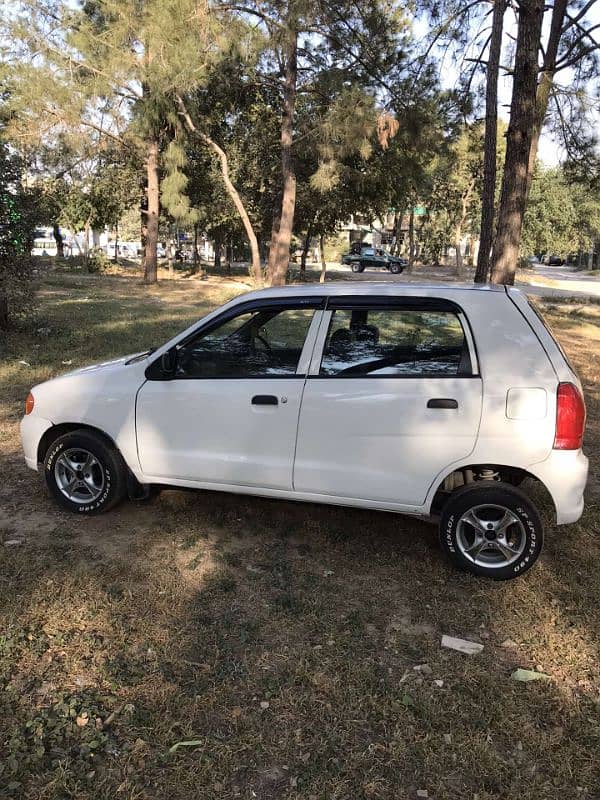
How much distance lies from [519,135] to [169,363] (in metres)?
6.85

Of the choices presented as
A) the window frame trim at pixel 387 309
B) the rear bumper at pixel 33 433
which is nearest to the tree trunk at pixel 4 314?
the rear bumper at pixel 33 433

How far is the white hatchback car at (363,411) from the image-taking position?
3322mm

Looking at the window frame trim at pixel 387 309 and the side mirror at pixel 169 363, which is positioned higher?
the window frame trim at pixel 387 309

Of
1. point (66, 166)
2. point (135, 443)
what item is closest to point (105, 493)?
point (135, 443)

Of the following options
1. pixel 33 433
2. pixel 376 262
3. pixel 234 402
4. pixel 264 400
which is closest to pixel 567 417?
pixel 264 400

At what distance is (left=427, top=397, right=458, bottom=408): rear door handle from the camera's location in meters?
3.34

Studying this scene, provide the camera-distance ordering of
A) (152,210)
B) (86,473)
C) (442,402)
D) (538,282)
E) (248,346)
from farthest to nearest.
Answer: (538,282) → (152,210) → (86,473) → (248,346) → (442,402)

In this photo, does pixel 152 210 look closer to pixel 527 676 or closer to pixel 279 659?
pixel 279 659

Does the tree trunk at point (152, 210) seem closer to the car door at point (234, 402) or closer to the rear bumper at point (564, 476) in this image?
the car door at point (234, 402)

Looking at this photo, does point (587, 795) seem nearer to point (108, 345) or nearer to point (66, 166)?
point (108, 345)

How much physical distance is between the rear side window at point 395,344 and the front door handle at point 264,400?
32 centimetres

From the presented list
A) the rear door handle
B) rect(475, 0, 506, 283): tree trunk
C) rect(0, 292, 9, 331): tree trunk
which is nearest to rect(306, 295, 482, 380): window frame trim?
the rear door handle

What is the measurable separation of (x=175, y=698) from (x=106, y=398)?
2.02 m

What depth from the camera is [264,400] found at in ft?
11.9
